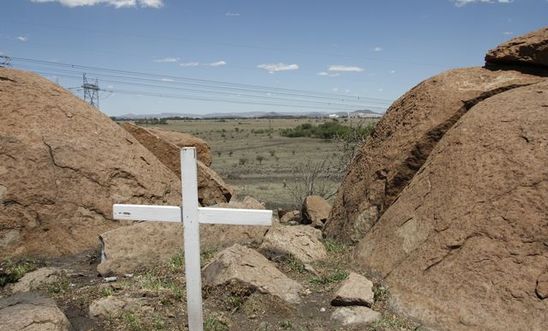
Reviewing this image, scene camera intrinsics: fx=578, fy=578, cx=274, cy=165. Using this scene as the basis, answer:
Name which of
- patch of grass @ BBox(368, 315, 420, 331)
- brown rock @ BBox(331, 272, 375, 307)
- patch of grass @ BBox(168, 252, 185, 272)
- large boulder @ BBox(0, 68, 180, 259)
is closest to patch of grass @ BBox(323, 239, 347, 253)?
brown rock @ BBox(331, 272, 375, 307)

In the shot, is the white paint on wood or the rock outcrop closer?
the white paint on wood

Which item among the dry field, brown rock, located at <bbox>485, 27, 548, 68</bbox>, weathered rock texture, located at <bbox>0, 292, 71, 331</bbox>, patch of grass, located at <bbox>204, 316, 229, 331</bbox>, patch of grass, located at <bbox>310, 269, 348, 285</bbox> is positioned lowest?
the dry field

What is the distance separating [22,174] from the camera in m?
7.55

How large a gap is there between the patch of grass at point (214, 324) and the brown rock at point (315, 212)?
531 cm

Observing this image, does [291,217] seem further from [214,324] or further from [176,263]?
[214,324]

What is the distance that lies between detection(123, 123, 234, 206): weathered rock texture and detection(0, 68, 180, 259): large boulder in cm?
129

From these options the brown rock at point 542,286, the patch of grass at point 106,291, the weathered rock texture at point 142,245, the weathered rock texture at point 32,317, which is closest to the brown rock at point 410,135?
the weathered rock texture at point 142,245

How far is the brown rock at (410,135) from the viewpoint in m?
7.07

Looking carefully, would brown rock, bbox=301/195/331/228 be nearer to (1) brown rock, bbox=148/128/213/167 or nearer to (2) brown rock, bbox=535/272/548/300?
(1) brown rock, bbox=148/128/213/167

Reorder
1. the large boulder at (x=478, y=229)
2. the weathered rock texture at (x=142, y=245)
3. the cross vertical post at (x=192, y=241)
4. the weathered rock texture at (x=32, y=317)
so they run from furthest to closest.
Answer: the weathered rock texture at (x=142, y=245)
the large boulder at (x=478, y=229)
the weathered rock texture at (x=32, y=317)
the cross vertical post at (x=192, y=241)

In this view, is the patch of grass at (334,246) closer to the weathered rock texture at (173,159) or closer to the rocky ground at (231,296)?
the rocky ground at (231,296)

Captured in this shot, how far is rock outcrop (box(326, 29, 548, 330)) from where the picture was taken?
5.08 m

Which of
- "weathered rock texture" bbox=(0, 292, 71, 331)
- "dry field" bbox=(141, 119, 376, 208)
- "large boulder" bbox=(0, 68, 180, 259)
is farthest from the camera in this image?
"dry field" bbox=(141, 119, 376, 208)

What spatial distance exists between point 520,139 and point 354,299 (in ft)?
7.53
